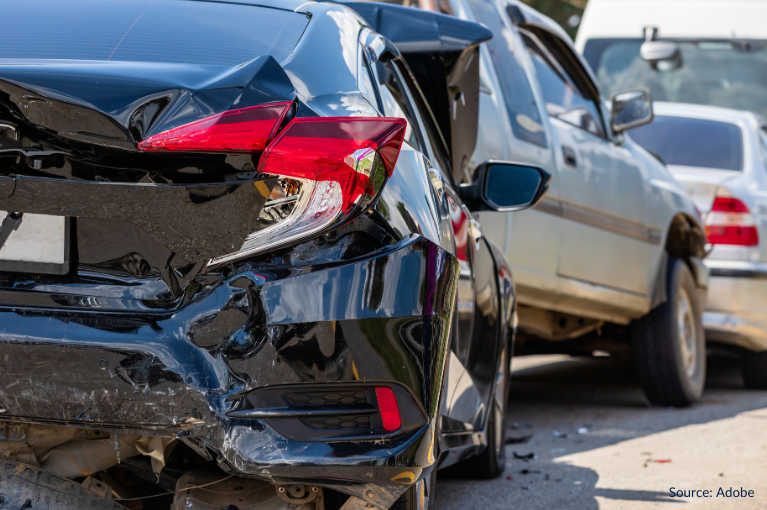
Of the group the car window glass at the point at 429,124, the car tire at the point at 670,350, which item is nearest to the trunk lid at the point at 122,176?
the car window glass at the point at 429,124

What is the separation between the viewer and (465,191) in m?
3.14

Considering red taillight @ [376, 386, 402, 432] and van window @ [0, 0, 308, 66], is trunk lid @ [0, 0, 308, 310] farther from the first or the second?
red taillight @ [376, 386, 402, 432]

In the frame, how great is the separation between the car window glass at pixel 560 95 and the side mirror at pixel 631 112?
0.14 m

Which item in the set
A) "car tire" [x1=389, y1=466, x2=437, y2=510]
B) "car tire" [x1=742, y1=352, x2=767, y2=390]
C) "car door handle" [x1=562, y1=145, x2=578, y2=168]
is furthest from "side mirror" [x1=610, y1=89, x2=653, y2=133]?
"car tire" [x1=389, y1=466, x2=437, y2=510]

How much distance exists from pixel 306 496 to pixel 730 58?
30.1 ft

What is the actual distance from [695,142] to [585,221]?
2.32 metres

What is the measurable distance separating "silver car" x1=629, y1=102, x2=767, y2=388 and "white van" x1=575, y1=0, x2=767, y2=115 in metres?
2.95

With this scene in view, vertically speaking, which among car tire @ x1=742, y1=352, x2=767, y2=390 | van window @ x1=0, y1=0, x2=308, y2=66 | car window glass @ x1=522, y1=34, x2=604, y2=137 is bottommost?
car tire @ x1=742, y1=352, x2=767, y2=390

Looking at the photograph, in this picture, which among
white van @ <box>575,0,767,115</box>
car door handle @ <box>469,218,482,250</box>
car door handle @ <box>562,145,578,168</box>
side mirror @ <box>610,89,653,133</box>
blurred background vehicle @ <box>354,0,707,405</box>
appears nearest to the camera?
car door handle @ <box>469,218,482,250</box>

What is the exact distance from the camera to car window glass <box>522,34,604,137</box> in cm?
524

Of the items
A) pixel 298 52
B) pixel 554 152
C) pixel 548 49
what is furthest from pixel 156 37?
pixel 548 49

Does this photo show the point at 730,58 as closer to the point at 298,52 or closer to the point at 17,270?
the point at 298,52

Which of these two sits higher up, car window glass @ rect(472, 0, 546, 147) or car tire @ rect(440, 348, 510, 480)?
car window glass @ rect(472, 0, 546, 147)

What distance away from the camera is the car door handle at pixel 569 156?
4992 mm
